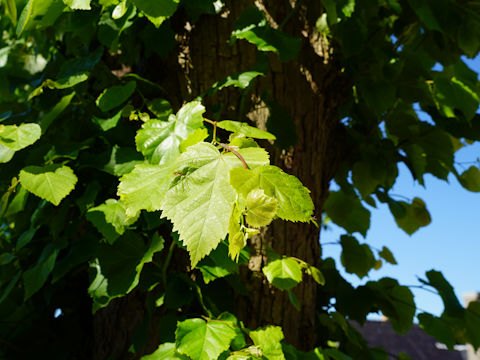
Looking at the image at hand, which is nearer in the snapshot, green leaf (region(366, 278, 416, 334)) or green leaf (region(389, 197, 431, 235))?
green leaf (region(366, 278, 416, 334))

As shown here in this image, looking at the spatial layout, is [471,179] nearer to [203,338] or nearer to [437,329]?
[437,329]

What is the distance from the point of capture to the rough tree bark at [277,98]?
1059 mm

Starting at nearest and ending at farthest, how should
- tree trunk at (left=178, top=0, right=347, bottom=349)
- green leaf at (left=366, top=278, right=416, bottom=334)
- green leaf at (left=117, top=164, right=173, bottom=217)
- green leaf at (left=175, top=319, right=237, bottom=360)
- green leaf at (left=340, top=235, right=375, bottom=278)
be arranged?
green leaf at (left=117, top=164, right=173, bottom=217), green leaf at (left=175, top=319, right=237, bottom=360), tree trunk at (left=178, top=0, right=347, bottom=349), green leaf at (left=366, top=278, right=416, bottom=334), green leaf at (left=340, top=235, right=375, bottom=278)

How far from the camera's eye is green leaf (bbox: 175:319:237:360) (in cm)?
70

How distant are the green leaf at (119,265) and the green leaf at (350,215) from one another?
855mm

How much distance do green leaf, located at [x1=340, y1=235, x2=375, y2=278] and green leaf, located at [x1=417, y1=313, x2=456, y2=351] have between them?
0.85 ft

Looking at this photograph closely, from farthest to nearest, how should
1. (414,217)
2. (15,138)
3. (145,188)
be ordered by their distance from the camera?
(414,217) → (15,138) → (145,188)

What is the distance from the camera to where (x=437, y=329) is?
1.22 meters

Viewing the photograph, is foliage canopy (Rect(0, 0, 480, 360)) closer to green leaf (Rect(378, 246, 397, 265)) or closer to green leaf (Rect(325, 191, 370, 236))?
green leaf (Rect(325, 191, 370, 236))

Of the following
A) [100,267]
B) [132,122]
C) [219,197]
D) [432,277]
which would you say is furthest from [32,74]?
[432,277]

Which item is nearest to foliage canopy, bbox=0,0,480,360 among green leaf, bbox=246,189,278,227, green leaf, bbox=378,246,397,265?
green leaf, bbox=246,189,278,227

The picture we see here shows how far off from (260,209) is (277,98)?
→ 734 mm

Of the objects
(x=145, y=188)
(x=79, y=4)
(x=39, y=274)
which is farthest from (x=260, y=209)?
(x=39, y=274)

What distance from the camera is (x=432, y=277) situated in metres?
1.37
